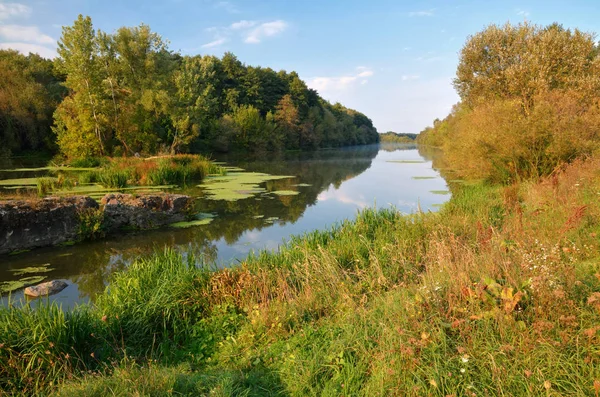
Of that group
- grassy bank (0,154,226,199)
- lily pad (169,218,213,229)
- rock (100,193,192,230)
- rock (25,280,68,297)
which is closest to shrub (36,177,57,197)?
grassy bank (0,154,226,199)

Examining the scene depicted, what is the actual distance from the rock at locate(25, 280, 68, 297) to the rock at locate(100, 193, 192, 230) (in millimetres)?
3538

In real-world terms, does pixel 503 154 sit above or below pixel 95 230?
above

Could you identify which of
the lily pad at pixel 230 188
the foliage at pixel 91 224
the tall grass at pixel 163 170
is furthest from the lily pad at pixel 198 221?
the tall grass at pixel 163 170

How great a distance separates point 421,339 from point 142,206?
913cm

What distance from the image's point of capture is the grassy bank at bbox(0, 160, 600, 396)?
2744 millimetres

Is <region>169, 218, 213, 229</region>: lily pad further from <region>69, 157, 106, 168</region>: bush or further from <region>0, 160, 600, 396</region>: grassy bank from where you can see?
<region>69, 157, 106, 168</region>: bush

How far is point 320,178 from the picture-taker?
23344mm

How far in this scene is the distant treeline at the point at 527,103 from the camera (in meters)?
12.6

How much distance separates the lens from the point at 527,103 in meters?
16.6

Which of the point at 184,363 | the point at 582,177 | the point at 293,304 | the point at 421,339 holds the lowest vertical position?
the point at 184,363

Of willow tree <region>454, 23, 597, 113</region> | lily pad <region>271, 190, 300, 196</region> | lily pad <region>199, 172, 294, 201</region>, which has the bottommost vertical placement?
lily pad <region>271, 190, 300, 196</region>

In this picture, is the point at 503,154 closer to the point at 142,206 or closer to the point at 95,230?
the point at 142,206

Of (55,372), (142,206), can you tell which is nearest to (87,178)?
(142,206)

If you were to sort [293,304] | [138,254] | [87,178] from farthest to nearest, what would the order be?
1. [87,178]
2. [138,254]
3. [293,304]
